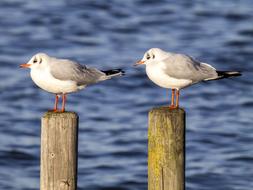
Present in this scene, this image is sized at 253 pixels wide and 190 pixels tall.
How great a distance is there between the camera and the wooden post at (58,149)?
26.0ft

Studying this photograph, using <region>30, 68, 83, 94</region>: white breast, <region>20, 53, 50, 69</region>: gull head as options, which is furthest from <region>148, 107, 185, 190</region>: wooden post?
<region>20, 53, 50, 69</region>: gull head

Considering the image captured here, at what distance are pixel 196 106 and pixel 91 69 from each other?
10.8 meters

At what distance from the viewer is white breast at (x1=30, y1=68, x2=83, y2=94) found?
28.1 ft

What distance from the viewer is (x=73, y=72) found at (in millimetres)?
8562

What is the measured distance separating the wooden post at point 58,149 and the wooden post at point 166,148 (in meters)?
0.62

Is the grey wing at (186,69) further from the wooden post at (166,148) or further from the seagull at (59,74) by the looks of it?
the wooden post at (166,148)

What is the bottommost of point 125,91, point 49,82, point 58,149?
point 58,149

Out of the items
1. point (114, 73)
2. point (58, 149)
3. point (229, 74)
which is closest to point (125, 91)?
point (114, 73)

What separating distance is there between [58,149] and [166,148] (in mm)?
861

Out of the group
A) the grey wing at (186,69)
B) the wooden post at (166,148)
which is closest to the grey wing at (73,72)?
the grey wing at (186,69)

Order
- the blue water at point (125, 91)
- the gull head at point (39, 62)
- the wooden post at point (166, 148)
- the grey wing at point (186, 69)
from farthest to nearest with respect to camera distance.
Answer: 1. the blue water at point (125, 91)
2. the gull head at point (39, 62)
3. the grey wing at point (186, 69)
4. the wooden post at point (166, 148)

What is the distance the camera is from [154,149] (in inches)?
313

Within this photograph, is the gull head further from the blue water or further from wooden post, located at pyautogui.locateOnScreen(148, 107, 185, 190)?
the blue water

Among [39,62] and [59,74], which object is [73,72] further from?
[39,62]
